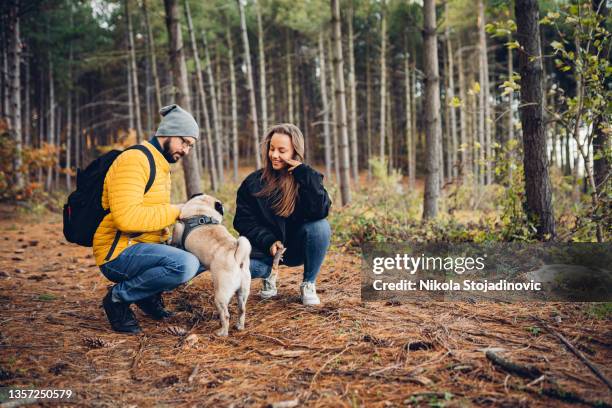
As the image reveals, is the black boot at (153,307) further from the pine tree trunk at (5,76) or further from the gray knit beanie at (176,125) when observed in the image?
the pine tree trunk at (5,76)

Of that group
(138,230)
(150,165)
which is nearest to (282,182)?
(150,165)

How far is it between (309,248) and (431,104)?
14.0 feet

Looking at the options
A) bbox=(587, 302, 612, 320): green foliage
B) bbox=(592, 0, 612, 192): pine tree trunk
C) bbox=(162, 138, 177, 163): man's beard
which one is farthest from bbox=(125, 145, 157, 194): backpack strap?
bbox=(592, 0, 612, 192): pine tree trunk

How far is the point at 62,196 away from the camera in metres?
15.4

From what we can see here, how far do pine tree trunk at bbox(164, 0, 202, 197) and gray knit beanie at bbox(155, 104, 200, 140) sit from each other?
3.58 meters

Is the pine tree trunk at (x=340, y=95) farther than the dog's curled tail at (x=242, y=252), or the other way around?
the pine tree trunk at (x=340, y=95)

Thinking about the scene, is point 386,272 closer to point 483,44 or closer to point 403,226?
point 403,226

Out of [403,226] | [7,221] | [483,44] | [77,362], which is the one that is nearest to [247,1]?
[483,44]

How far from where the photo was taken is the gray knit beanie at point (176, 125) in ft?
10.6

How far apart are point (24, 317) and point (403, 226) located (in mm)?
4874

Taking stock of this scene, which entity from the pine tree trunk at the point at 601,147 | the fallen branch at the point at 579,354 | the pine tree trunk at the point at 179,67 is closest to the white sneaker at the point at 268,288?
the fallen branch at the point at 579,354

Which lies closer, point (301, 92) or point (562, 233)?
point (562, 233)

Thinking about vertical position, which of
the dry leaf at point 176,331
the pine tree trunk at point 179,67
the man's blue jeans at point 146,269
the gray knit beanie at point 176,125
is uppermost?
the pine tree trunk at point 179,67

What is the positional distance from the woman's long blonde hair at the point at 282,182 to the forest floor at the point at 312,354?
0.88 m
